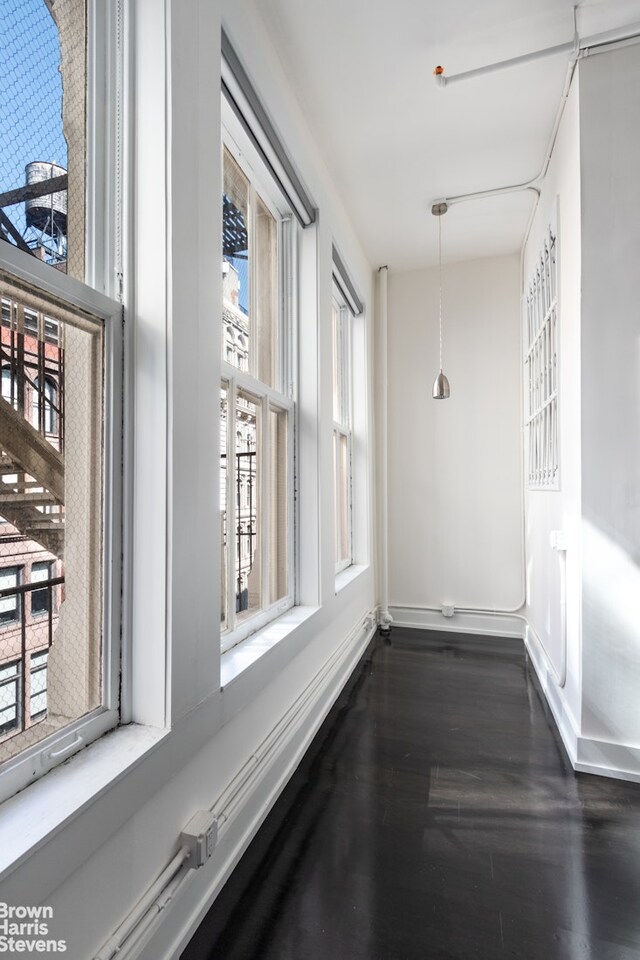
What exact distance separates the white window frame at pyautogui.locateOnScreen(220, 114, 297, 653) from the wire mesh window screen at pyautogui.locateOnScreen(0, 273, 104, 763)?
21.5 inches

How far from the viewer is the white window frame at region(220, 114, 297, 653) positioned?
1.84 m

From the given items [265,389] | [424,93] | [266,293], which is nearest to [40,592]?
[265,389]

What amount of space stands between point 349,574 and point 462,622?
Result: 1.38 meters

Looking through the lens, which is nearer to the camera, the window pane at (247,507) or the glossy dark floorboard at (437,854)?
the glossy dark floorboard at (437,854)

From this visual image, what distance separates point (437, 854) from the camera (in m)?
1.63

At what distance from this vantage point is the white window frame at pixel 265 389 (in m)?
1.84

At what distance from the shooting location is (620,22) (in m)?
2.01

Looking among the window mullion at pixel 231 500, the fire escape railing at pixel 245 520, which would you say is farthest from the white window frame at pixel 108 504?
the fire escape railing at pixel 245 520

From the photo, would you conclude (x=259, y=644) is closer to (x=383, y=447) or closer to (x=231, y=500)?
(x=231, y=500)

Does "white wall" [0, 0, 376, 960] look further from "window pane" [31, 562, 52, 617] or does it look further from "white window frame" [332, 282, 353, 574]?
"white window frame" [332, 282, 353, 574]

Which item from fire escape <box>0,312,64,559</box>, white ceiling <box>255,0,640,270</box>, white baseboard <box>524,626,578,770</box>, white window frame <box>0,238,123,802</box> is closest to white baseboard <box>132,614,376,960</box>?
white window frame <box>0,238,123,802</box>

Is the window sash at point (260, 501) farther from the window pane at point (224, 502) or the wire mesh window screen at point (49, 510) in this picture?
the wire mesh window screen at point (49, 510)

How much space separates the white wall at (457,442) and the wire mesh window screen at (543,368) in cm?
35

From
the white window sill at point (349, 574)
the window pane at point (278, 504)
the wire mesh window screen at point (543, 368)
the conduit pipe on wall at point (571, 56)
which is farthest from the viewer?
the white window sill at point (349, 574)
